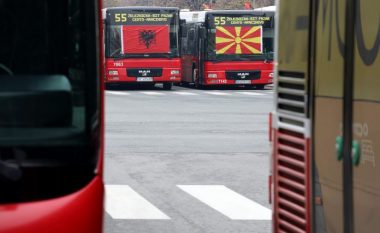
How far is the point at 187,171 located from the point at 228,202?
3061 millimetres

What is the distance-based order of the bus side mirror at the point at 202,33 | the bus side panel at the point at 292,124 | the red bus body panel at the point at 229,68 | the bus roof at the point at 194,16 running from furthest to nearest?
the bus roof at the point at 194,16 → the bus side mirror at the point at 202,33 → the red bus body panel at the point at 229,68 → the bus side panel at the point at 292,124

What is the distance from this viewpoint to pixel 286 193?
761 centimetres

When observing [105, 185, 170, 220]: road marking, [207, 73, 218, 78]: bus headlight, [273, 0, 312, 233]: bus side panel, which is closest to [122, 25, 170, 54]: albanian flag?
[207, 73, 218, 78]: bus headlight

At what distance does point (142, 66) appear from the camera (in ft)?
148

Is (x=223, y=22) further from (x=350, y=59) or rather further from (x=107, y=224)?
(x=350, y=59)

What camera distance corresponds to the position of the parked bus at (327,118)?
5.88 m

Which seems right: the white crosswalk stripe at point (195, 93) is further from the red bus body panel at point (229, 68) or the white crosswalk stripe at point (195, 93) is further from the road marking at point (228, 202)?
the road marking at point (228, 202)

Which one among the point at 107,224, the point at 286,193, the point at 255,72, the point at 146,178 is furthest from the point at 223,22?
the point at 286,193

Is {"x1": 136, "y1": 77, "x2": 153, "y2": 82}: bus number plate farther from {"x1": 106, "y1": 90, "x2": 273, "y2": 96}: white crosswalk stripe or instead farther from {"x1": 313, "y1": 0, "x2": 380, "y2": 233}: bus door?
{"x1": 313, "y1": 0, "x2": 380, "y2": 233}: bus door

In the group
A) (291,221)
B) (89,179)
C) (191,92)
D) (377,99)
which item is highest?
(377,99)

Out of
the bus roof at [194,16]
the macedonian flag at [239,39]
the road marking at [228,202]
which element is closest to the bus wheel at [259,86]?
the macedonian flag at [239,39]

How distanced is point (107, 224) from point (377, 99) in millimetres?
6416

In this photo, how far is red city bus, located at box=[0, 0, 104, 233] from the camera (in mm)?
5621

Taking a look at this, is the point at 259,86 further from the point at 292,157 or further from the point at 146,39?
the point at 292,157
